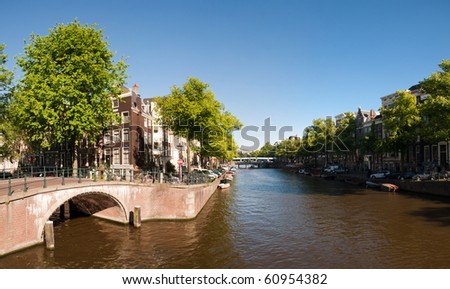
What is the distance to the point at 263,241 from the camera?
20922 millimetres

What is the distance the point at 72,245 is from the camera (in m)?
19.6

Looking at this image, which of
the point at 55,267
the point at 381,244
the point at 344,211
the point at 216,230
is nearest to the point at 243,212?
the point at 216,230

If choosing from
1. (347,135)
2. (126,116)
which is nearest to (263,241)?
(126,116)

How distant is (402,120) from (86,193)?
49.2 meters

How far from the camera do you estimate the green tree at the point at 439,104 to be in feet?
121

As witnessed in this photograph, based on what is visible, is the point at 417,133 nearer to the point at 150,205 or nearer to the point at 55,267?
the point at 150,205

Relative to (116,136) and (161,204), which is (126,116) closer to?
(116,136)

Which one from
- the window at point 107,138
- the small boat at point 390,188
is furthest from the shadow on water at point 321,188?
the window at point 107,138

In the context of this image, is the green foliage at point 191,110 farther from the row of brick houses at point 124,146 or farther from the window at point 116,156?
the window at point 116,156

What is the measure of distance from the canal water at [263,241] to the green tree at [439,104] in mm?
10936

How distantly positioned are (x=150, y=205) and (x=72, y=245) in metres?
7.07

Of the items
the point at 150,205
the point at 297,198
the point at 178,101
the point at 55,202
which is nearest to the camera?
the point at 55,202

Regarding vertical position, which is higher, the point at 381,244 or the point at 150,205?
the point at 150,205
